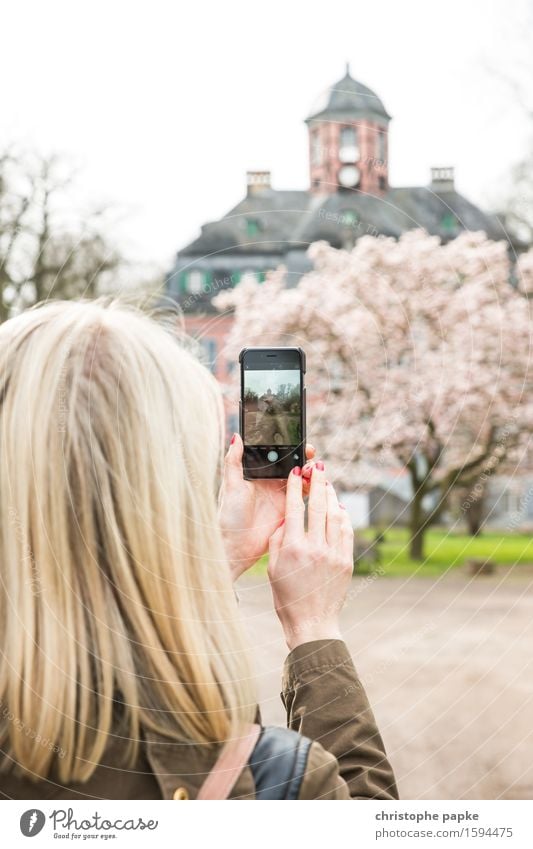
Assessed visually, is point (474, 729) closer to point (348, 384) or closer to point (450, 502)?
point (348, 384)

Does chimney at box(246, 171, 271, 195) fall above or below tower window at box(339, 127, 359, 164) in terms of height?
below

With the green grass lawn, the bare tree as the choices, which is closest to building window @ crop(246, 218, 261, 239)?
the bare tree

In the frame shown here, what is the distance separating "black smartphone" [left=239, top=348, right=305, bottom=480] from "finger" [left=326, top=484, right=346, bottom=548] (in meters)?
0.12

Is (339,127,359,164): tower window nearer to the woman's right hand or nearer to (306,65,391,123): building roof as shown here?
(306,65,391,123): building roof

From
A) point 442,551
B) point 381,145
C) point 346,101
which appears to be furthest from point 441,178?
point 442,551

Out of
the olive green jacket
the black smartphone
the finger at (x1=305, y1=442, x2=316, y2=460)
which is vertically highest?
the black smartphone

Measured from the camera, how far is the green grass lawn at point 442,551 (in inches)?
163

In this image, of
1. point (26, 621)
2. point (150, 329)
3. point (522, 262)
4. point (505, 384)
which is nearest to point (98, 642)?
point (26, 621)

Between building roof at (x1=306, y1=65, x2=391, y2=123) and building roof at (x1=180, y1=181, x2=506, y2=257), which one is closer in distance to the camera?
building roof at (x1=306, y1=65, x2=391, y2=123)

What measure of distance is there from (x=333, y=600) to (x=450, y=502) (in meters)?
5.32

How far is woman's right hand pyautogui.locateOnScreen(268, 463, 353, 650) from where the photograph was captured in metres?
0.48

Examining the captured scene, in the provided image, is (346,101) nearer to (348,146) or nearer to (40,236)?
(348,146)
